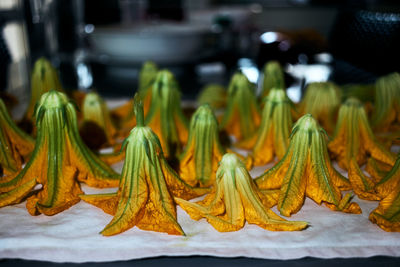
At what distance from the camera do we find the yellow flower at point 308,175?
48 centimetres

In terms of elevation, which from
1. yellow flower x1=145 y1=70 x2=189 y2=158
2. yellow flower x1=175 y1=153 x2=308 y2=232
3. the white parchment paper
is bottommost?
the white parchment paper

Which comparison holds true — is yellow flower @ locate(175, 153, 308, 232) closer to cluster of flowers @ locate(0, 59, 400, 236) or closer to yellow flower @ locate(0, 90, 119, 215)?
cluster of flowers @ locate(0, 59, 400, 236)

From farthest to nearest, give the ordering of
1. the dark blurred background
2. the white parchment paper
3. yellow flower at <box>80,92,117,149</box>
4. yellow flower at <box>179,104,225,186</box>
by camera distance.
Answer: the dark blurred background
yellow flower at <box>80,92,117,149</box>
yellow flower at <box>179,104,225,186</box>
the white parchment paper

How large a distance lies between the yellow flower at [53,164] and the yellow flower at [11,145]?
0.05 metres

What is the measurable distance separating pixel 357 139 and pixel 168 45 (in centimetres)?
54

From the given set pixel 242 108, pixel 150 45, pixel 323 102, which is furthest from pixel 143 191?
pixel 150 45

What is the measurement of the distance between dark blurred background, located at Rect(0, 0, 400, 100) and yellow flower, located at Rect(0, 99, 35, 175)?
309 mm

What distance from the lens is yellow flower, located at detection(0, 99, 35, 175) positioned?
55 cm

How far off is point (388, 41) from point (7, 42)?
2.64 feet

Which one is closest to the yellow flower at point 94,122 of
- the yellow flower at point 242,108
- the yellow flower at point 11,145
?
the yellow flower at point 11,145

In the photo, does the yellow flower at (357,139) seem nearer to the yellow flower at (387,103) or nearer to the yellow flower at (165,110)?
the yellow flower at (387,103)

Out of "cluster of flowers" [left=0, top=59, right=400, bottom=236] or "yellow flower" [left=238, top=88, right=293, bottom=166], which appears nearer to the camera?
"cluster of flowers" [left=0, top=59, right=400, bottom=236]

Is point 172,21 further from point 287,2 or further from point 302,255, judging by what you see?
point 287,2

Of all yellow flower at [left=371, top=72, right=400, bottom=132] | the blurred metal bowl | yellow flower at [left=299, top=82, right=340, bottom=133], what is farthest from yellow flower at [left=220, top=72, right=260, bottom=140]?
the blurred metal bowl
